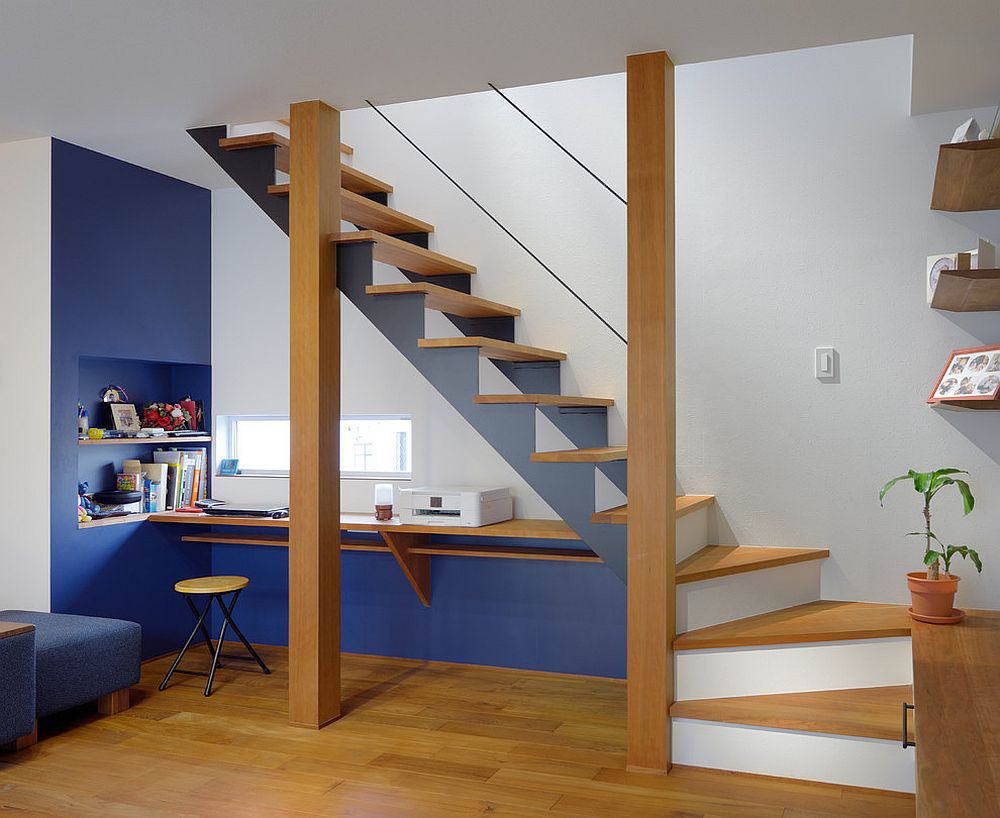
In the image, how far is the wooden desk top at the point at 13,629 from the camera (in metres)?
3.48

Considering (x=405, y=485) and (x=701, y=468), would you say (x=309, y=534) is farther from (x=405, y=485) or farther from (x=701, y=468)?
(x=701, y=468)

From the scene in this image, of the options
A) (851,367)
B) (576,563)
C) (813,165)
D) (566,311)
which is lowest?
(576,563)

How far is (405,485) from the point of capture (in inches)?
200

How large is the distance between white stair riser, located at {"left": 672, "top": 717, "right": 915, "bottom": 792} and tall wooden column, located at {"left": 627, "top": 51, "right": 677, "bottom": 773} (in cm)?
12

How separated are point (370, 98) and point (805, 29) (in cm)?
172

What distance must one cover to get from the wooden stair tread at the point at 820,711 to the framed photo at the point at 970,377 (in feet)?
3.68

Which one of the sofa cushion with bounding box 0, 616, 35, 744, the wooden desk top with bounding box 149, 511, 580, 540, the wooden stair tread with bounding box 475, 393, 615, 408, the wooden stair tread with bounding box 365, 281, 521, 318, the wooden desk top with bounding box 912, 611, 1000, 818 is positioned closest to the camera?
the wooden desk top with bounding box 912, 611, 1000, 818

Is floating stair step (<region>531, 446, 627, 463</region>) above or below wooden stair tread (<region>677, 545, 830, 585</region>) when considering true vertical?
above

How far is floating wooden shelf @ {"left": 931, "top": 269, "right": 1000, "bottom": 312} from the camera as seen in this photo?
132 inches

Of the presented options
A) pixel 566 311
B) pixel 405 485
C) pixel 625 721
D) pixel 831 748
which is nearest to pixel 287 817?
pixel 625 721

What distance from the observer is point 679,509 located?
12.2ft

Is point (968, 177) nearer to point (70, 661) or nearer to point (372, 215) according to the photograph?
point (372, 215)

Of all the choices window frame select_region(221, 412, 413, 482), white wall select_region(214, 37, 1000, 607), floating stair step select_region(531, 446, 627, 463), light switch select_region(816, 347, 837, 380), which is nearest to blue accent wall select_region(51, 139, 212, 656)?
window frame select_region(221, 412, 413, 482)

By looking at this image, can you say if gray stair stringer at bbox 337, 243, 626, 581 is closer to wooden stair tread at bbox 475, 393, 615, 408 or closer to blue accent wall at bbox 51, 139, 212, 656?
wooden stair tread at bbox 475, 393, 615, 408
